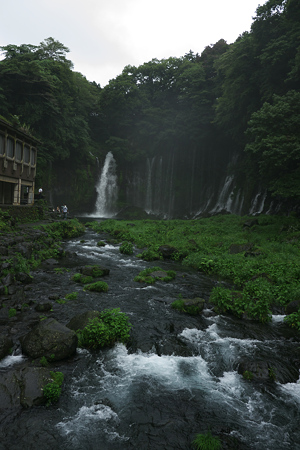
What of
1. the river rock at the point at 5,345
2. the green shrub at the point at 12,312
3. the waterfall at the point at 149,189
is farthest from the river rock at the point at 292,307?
the waterfall at the point at 149,189

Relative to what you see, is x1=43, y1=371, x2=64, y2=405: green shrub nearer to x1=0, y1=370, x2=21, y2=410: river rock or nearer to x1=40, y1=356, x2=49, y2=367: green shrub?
x1=0, y1=370, x2=21, y2=410: river rock

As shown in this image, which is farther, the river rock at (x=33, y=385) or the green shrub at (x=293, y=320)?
the green shrub at (x=293, y=320)

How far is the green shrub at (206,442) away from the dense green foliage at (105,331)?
3698 mm

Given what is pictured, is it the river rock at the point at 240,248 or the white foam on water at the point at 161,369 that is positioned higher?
the river rock at the point at 240,248

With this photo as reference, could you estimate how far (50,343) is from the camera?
23.3ft

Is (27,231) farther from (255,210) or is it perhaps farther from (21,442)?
(255,210)

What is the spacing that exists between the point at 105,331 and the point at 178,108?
5369 centimetres

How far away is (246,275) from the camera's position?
46.9ft

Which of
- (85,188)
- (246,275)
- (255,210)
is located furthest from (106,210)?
(246,275)

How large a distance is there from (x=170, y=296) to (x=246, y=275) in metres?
4.75

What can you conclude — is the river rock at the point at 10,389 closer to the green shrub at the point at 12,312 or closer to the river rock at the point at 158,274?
the green shrub at the point at 12,312

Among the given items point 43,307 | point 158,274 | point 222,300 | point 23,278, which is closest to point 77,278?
point 23,278

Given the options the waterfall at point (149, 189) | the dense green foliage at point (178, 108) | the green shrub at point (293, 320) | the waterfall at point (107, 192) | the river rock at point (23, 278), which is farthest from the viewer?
the waterfall at point (149, 189)

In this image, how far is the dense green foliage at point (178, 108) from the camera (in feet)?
73.6
